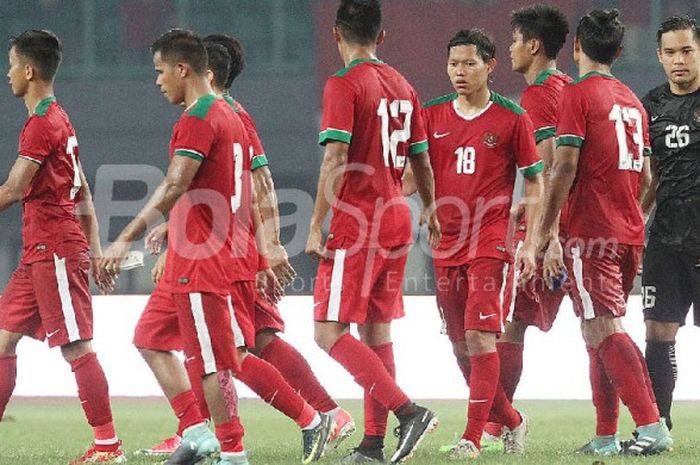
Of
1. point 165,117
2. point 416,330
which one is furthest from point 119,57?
point 416,330

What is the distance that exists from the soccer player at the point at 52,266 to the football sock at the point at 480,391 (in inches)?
55.3

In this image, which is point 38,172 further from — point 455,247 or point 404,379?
point 404,379

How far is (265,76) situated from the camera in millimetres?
10023

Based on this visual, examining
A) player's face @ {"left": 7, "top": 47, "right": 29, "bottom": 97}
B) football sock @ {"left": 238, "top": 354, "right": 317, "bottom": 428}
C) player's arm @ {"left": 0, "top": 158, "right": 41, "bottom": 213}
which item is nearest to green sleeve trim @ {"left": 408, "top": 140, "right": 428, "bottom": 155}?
football sock @ {"left": 238, "top": 354, "right": 317, "bottom": 428}

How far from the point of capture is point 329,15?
1014 centimetres

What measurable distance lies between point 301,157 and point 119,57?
136cm

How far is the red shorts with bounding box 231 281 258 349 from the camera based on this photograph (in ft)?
19.0

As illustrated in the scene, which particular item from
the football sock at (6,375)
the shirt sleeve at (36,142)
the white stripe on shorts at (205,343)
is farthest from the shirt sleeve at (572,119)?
the football sock at (6,375)

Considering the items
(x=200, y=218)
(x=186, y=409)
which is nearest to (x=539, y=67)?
(x=200, y=218)

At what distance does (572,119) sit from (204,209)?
1704 mm

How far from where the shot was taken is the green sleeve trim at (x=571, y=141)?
6293 mm

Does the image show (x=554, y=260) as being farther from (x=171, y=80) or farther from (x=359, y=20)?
(x=171, y=80)

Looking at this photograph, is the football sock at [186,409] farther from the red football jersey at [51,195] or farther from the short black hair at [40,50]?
the short black hair at [40,50]

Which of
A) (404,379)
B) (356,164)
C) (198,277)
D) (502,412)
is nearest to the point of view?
(198,277)
